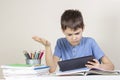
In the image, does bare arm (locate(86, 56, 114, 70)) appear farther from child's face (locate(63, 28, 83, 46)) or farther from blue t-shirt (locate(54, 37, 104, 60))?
child's face (locate(63, 28, 83, 46))

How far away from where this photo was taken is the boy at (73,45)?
4.06 ft

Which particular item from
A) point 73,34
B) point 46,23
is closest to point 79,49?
point 73,34

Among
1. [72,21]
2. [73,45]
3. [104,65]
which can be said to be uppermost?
[72,21]

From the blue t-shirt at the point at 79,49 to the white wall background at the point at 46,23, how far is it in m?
0.26

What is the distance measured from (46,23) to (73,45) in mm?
379

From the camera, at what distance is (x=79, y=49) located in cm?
138

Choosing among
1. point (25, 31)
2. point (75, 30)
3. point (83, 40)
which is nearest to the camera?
point (75, 30)

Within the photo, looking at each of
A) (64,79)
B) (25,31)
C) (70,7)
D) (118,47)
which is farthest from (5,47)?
(64,79)

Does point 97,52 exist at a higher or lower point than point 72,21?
lower

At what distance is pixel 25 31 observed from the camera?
171 cm

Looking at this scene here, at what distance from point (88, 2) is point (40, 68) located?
0.79 meters

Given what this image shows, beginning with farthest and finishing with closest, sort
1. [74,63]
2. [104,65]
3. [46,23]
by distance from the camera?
1. [46,23]
2. [104,65]
3. [74,63]

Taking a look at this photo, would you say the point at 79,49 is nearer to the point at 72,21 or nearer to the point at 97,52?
the point at 97,52

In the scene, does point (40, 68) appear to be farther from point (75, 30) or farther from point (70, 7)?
point (70, 7)
